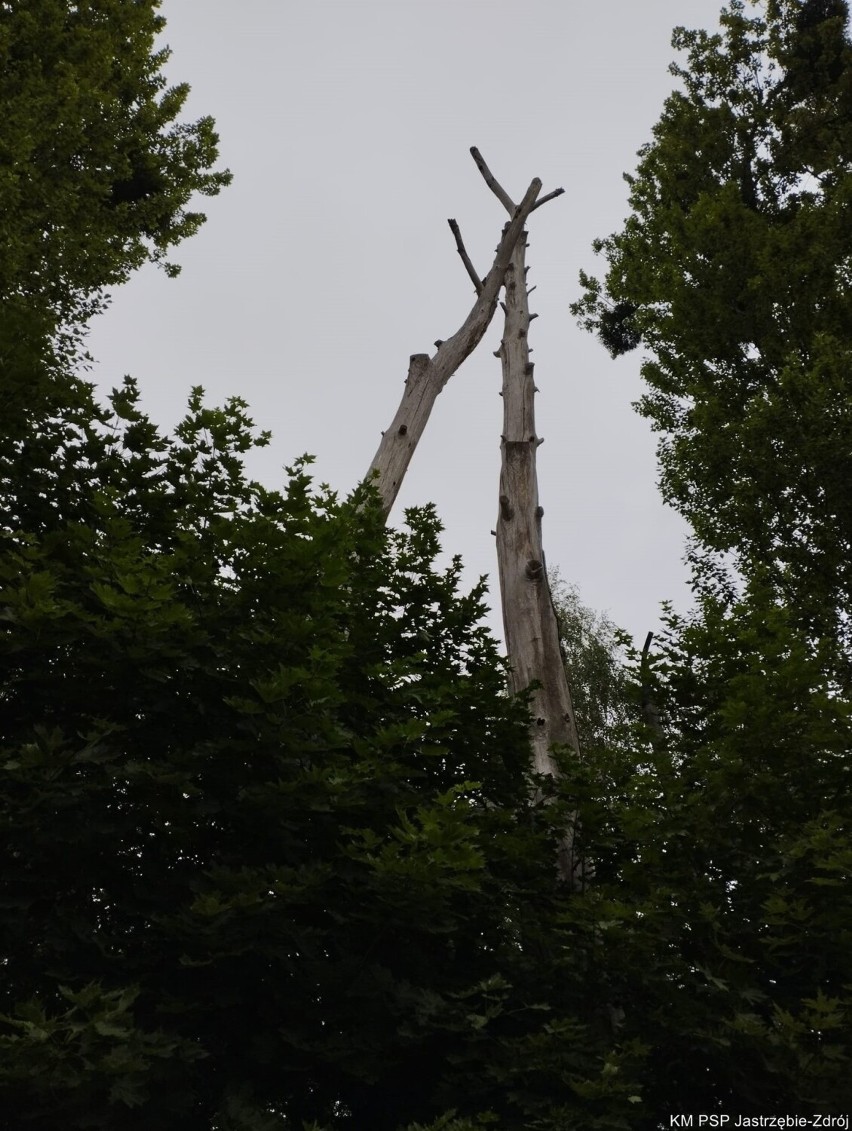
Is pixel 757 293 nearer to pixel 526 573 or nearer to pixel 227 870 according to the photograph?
pixel 526 573

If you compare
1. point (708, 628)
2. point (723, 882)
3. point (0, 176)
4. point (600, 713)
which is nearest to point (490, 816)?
point (723, 882)

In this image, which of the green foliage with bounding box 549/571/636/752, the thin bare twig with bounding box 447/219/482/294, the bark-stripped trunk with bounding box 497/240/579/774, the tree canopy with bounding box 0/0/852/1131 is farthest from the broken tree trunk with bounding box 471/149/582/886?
the green foliage with bounding box 549/571/636/752

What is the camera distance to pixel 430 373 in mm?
9891

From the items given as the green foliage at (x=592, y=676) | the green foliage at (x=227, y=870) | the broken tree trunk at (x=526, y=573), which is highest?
the green foliage at (x=592, y=676)

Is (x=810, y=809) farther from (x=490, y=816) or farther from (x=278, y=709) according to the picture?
(x=278, y=709)

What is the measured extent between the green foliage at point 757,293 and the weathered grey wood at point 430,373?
2.06 metres

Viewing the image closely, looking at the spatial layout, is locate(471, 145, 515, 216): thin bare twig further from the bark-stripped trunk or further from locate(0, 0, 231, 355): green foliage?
locate(0, 0, 231, 355): green foliage

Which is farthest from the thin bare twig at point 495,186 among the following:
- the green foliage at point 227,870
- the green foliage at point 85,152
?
the green foliage at point 227,870

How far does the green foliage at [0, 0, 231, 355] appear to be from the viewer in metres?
10.4

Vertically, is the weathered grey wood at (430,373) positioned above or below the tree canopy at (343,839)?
above

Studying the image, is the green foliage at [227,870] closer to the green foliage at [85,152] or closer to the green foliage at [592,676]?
the green foliage at [85,152]

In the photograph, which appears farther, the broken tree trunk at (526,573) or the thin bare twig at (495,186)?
the thin bare twig at (495,186)

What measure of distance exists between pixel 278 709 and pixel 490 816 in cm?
142

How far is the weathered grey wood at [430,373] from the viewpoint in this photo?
8914 mm
